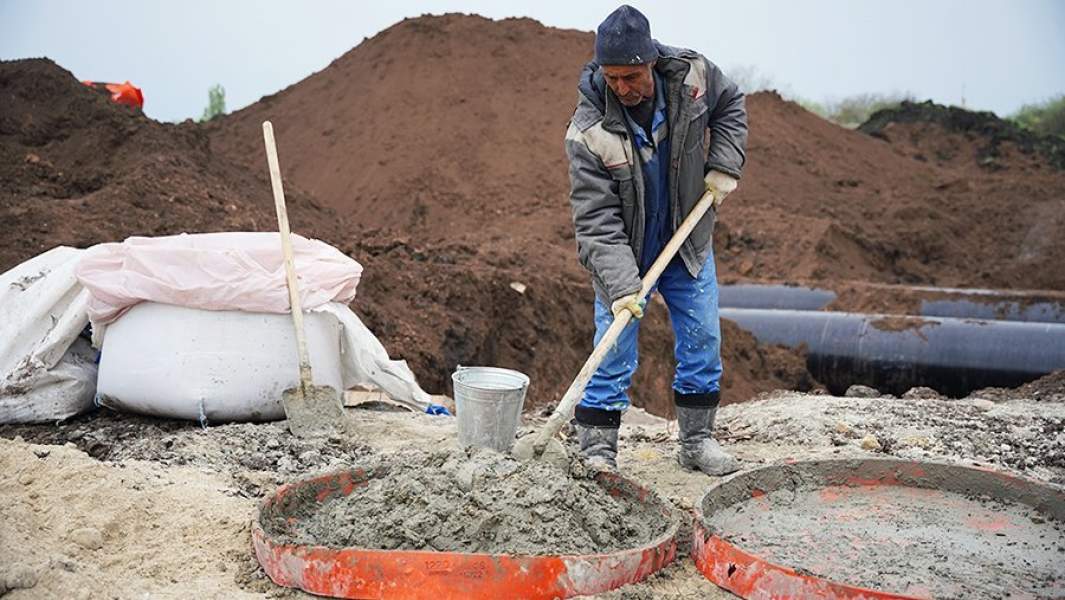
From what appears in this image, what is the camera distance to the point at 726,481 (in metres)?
3.54

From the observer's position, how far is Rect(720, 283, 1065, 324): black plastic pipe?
8.63 meters

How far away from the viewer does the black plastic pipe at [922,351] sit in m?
7.13

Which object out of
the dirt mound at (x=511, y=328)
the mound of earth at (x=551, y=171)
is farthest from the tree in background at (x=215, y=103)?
the dirt mound at (x=511, y=328)

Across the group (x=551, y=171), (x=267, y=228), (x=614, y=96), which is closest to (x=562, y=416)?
(x=614, y=96)

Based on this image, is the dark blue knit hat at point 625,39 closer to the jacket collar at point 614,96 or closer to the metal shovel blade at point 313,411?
the jacket collar at point 614,96

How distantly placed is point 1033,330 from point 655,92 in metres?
4.83

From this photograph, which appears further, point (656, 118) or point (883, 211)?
point (883, 211)

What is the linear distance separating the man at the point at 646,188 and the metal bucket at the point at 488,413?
322 millimetres

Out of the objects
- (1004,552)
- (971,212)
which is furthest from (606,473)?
(971,212)

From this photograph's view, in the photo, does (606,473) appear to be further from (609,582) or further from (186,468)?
(186,468)

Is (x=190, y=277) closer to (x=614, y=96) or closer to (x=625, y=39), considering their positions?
(x=614, y=96)

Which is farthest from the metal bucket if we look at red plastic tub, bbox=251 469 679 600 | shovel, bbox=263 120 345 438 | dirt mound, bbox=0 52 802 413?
dirt mound, bbox=0 52 802 413

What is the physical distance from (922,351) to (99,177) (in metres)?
6.72

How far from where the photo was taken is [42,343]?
4906 mm
